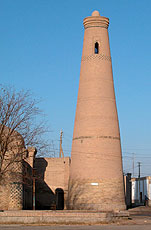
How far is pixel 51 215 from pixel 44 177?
14.5 metres

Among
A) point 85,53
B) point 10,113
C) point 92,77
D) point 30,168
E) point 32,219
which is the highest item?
point 85,53

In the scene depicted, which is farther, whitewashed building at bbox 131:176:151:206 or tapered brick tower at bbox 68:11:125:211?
whitewashed building at bbox 131:176:151:206

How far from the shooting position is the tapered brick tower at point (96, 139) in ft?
92.3

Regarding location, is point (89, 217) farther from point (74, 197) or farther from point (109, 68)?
point (109, 68)

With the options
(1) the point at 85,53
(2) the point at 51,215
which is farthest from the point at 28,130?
(1) the point at 85,53

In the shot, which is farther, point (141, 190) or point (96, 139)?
point (141, 190)

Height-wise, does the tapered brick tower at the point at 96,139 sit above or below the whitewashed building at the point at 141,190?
above

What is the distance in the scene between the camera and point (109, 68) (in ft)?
98.7

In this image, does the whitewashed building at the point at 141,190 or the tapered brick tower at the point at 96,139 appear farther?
the whitewashed building at the point at 141,190

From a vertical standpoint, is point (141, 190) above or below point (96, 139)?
below

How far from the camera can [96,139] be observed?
93.5 ft

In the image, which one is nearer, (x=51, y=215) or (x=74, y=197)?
(x=51, y=215)

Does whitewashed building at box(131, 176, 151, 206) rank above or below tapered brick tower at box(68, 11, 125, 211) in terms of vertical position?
below

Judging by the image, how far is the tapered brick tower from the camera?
1108 inches
